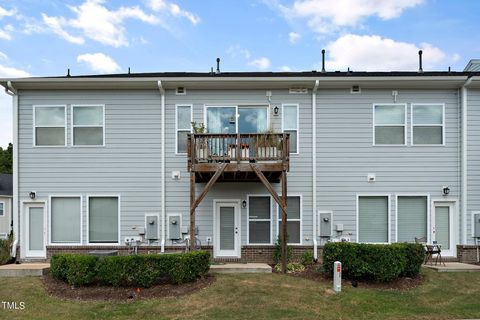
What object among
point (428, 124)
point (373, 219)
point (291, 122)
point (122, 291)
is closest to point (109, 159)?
point (122, 291)

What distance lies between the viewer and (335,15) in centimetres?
1598

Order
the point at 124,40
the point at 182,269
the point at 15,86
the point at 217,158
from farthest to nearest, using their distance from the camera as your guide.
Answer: the point at 124,40 < the point at 15,86 < the point at 217,158 < the point at 182,269

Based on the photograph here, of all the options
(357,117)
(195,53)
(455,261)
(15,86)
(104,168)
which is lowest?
(455,261)

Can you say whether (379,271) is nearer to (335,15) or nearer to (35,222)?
(35,222)

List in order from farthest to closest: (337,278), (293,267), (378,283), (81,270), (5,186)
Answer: (5,186)
(293,267)
(378,283)
(81,270)
(337,278)

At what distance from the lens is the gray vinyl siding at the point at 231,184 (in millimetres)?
11734

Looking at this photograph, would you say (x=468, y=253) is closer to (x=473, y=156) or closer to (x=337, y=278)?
(x=473, y=156)

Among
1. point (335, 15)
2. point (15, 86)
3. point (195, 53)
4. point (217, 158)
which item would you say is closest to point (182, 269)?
point (217, 158)

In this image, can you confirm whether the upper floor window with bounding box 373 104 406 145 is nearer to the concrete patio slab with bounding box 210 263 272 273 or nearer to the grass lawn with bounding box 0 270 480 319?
the grass lawn with bounding box 0 270 480 319

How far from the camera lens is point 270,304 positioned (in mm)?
7793

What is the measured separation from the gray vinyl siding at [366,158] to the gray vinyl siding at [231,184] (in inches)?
16.1

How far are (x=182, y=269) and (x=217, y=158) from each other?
3.01 metres

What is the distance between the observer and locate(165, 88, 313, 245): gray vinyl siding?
1173 centimetres

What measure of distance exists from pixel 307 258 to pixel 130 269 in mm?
5059
